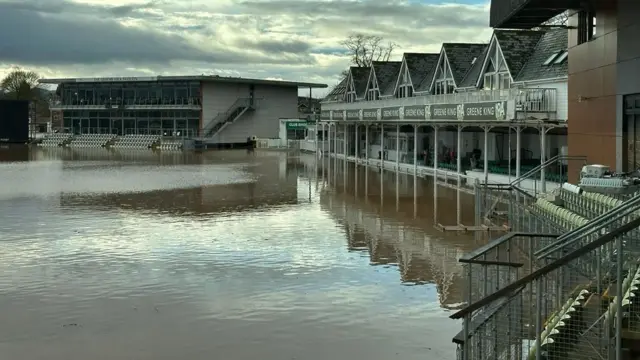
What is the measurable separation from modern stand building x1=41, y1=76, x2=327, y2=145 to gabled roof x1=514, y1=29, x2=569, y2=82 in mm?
52236

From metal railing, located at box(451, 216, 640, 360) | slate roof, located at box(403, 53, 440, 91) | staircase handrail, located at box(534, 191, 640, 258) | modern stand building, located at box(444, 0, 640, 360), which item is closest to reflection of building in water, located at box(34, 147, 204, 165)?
slate roof, located at box(403, 53, 440, 91)

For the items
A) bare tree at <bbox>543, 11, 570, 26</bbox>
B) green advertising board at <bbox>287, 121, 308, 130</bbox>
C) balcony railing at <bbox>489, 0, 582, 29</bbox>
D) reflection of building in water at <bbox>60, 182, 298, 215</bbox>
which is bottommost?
reflection of building in water at <bbox>60, 182, 298, 215</bbox>

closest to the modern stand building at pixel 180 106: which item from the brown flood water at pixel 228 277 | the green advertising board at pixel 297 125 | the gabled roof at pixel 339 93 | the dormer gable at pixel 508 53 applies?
the green advertising board at pixel 297 125

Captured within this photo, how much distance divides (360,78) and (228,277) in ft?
151

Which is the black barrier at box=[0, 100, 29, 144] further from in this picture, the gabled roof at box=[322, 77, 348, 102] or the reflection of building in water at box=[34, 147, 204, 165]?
the gabled roof at box=[322, 77, 348, 102]

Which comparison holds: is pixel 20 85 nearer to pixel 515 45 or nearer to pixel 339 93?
pixel 339 93

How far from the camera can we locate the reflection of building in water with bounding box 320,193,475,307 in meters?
13.9

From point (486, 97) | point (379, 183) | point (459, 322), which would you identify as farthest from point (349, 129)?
point (459, 322)

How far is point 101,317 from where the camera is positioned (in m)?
11.3

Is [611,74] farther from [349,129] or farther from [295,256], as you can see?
[349,129]

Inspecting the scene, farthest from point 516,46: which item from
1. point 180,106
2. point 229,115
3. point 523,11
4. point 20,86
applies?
point 20,86

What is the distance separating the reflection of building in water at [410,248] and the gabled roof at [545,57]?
31.7ft

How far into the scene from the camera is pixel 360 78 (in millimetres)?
58875

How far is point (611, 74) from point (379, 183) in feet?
59.1
